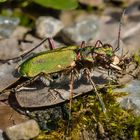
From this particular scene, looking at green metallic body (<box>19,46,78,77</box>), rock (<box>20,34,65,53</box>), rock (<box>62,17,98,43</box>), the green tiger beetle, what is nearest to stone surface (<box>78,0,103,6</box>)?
rock (<box>62,17,98,43</box>)

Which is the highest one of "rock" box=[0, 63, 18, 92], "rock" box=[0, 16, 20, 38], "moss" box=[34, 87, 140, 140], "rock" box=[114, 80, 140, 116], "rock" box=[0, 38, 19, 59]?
"rock" box=[0, 16, 20, 38]

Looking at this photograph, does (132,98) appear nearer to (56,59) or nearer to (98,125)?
(98,125)

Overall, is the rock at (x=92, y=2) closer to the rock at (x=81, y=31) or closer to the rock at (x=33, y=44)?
the rock at (x=81, y=31)

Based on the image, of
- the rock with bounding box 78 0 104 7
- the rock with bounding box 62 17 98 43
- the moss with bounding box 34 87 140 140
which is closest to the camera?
the moss with bounding box 34 87 140 140

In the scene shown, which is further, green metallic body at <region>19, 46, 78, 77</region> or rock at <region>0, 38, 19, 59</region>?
rock at <region>0, 38, 19, 59</region>

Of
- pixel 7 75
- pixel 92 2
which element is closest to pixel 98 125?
pixel 7 75

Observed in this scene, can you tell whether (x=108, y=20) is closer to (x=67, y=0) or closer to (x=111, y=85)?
(x=67, y=0)

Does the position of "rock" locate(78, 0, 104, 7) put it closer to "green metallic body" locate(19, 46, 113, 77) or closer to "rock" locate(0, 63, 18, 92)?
"rock" locate(0, 63, 18, 92)

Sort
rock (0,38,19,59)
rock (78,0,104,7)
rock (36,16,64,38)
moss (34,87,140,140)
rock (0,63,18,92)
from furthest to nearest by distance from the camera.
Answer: rock (78,0,104,7), rock (36,16,64,38), rock (0,38,19,59), rock (0,63,18,92), moss (34,87,140,140)
